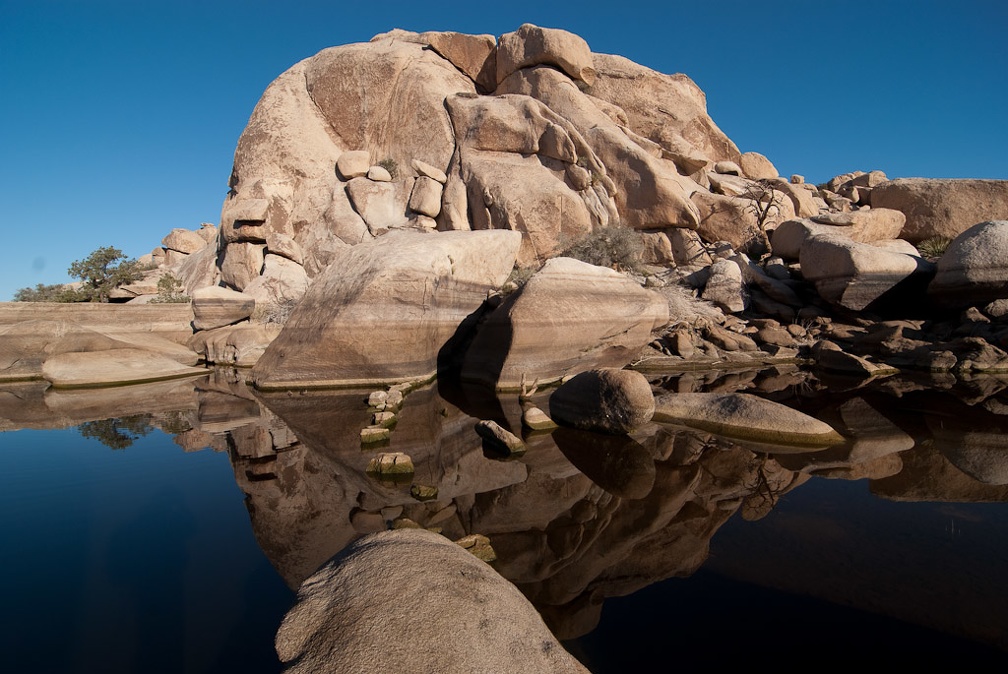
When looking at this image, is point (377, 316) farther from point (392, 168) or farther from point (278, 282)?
point (392, 168)

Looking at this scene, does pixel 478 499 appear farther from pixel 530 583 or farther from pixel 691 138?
pixel 691 138

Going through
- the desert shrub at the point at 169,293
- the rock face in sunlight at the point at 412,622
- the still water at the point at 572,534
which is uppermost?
the desert shrub at the point at 169,293

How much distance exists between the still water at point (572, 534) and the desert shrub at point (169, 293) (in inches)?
529

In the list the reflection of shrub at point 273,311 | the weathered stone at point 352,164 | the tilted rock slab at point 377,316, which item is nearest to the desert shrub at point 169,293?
the reflection of shrub at point 273,311

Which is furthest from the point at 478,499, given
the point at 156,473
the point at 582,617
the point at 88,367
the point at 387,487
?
the point at 88,367

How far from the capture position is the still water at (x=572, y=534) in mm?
3045

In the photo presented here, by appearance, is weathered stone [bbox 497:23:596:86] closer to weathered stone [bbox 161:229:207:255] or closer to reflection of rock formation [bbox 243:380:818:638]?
reflection of rock formation [bbox 243:380:818:638]

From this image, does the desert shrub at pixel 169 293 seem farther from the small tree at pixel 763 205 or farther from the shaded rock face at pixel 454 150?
the small tree at pixel 763 205

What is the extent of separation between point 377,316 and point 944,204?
23349 mm

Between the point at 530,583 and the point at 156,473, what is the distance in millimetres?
5275

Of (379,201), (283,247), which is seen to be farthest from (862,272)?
(283,247)

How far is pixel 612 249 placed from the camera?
1964 cm

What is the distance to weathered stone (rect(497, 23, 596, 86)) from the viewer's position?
25.1 metres

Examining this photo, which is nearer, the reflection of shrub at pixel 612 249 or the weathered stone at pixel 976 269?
the weathered stone at pixel 976 269
